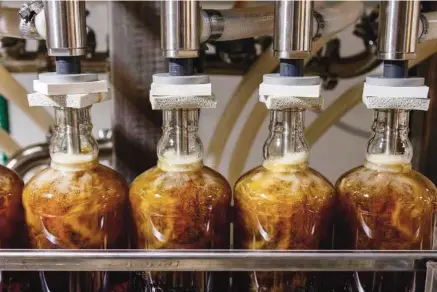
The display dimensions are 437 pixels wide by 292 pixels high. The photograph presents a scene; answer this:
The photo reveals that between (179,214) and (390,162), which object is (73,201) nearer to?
(179,214)

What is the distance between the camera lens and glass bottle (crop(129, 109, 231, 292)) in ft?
1.70

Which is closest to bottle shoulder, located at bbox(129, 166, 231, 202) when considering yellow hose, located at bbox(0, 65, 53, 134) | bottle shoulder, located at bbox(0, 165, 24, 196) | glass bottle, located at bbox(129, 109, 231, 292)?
glass bottle, located at bbox(129, 109, 231, 292)

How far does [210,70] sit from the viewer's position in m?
0.82

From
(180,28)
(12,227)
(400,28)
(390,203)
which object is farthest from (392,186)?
(12,227)

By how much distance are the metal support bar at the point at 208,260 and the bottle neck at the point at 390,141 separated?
100mm

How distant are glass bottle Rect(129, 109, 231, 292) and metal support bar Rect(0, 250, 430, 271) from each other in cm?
6

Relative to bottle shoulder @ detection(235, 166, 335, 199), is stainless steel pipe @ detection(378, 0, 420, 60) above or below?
above

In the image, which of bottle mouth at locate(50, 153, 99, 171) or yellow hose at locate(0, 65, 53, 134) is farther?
yellow hose at locate(0, 65, 53, 134)

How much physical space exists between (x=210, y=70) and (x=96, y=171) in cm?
34

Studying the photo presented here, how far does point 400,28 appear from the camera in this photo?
473 mm

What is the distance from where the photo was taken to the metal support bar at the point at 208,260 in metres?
0.46

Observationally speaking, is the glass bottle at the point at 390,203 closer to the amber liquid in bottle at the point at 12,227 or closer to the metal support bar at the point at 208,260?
the metal support bar at the point at 208,260

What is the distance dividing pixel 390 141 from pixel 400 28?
0.11m

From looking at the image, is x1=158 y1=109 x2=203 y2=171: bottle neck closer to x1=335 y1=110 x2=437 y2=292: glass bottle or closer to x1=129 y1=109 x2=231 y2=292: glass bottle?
x1=129 y1=109 x2=231 y2=292: glass bottle
